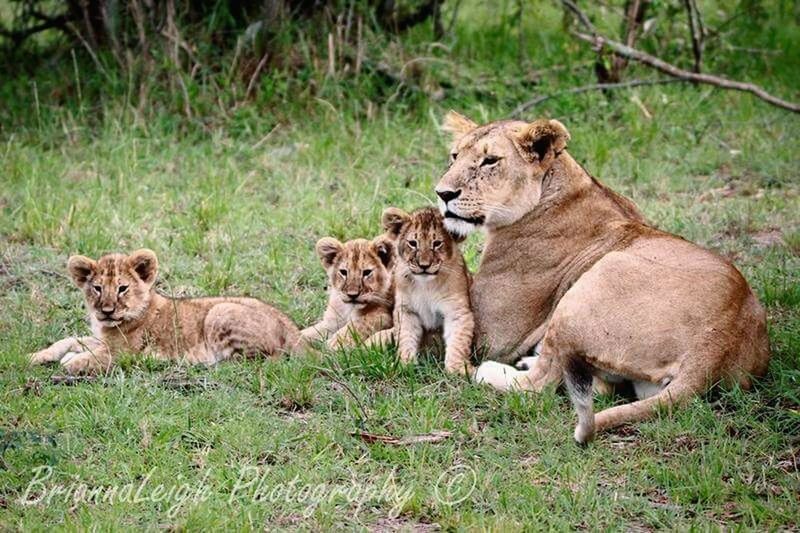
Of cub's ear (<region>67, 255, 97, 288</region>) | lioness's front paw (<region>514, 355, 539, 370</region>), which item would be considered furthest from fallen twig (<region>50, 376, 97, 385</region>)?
lioness's front paw (<region>514, 355, 539, 370</region>)

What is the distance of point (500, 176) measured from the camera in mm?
6559

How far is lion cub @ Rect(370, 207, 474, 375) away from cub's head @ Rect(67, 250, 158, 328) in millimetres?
1168

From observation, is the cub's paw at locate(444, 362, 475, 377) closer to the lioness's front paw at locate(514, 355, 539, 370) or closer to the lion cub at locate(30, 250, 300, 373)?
the lioness's front paw at locate(514, 355, 539, 370)

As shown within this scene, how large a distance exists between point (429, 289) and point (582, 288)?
0.83m

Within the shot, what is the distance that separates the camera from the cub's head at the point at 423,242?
6.52 meters

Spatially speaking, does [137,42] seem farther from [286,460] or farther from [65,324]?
[286,460]

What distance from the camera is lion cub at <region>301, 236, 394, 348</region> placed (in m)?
6.94

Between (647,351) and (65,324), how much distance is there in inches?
121

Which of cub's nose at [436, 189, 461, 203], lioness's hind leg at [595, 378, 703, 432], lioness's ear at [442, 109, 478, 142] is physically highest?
lioness's ear at [442, 109, 478, 142]

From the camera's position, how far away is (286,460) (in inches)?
217

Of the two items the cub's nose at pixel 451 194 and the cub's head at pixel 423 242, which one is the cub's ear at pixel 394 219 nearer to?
the cub's head at pixel 423 242

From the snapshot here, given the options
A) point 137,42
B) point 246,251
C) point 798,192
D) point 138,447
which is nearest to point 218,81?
point 137,42

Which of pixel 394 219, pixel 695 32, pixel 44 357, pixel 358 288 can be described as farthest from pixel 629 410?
pixel 695 32

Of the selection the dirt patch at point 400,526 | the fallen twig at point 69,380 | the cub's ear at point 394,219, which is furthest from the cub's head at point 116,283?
the dirt patch at point 400,526
